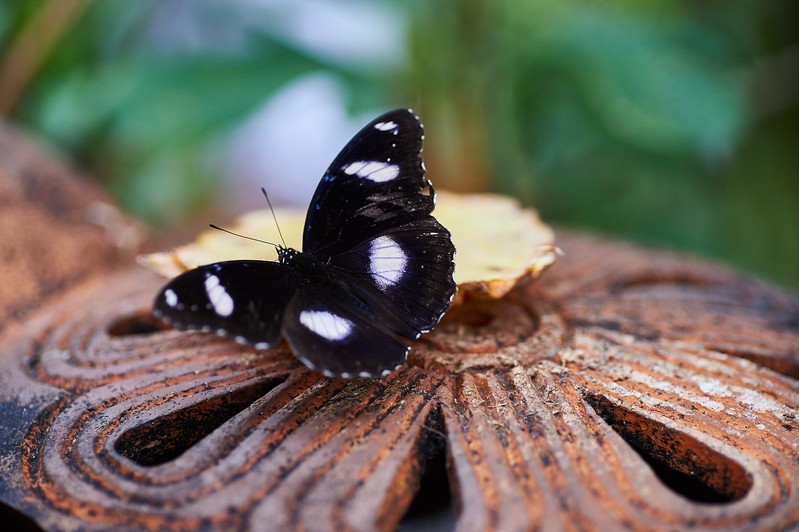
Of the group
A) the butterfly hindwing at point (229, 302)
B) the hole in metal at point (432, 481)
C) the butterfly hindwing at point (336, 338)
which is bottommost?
the hole in metal at point (432, 481)

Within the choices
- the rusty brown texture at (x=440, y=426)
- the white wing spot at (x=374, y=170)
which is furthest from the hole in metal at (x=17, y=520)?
the white wing spot at (x=374, y=170)

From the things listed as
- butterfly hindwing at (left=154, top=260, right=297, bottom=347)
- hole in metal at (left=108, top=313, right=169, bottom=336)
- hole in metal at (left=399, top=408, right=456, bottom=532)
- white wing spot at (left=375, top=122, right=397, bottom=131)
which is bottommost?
hole in metal at (left=399, top=408, right=456, bottom=532)

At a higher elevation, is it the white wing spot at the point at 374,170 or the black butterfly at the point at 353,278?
the white wing spot at the point at 374,170

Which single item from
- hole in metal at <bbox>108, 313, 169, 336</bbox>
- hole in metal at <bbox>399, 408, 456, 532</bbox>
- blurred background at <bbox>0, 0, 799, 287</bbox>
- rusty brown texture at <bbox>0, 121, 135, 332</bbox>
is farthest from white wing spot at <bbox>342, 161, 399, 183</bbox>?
blurred background at <bbox>0, 0, 799, 287</bbox>

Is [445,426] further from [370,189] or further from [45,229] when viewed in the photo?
[45,229]

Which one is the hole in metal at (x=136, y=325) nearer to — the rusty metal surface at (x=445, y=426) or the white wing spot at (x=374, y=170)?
the rusty metal surface at (x=445, y=426)

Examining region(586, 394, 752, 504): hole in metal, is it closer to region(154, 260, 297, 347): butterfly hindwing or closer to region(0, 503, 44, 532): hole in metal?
region(154, 260, 297, 347): butterfly hindwing

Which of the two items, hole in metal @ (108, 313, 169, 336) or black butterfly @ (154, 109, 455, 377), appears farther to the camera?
hole in metal @ (108, 313, 169, 336)
